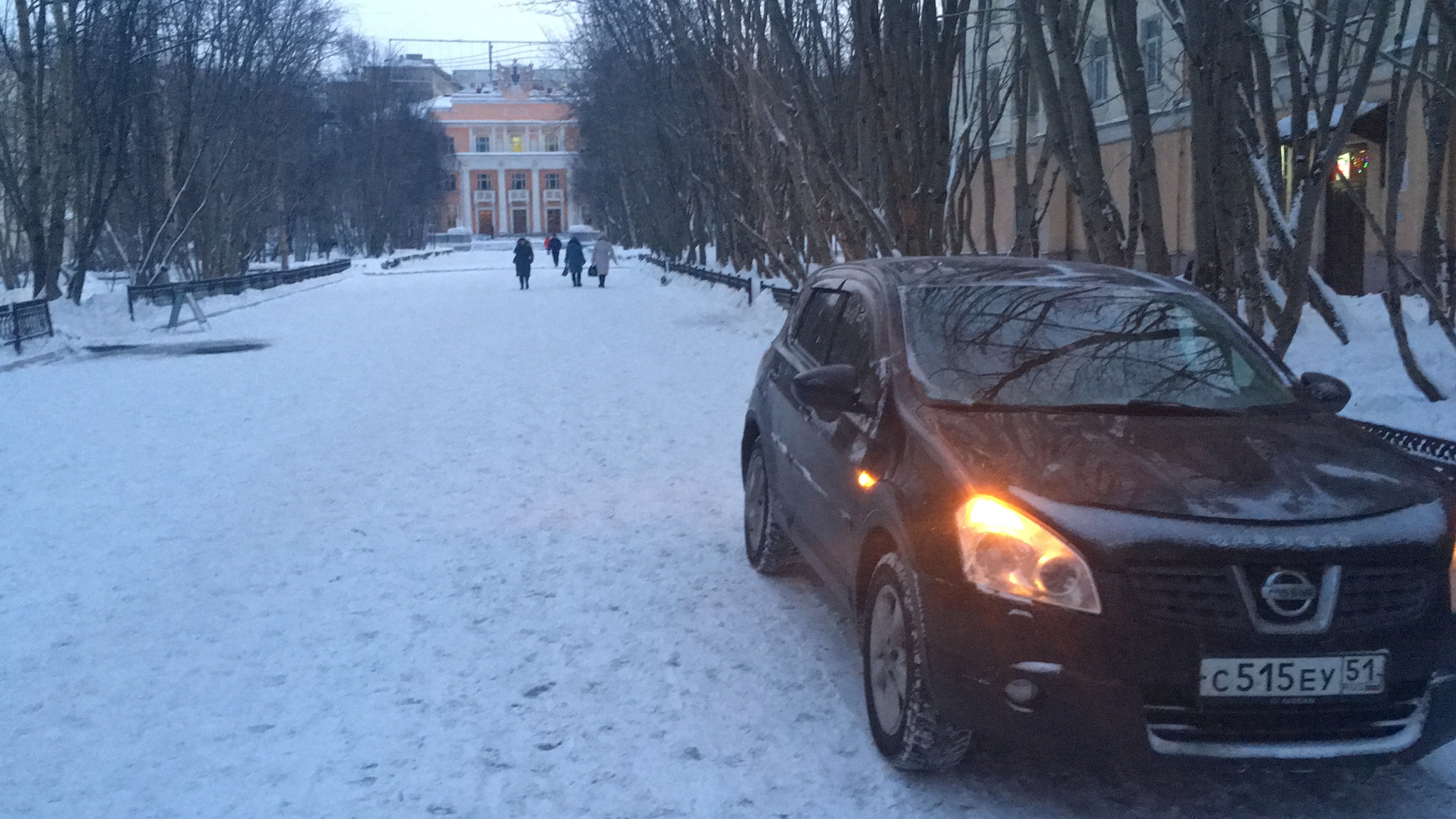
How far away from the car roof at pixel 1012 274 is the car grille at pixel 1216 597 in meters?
1.98

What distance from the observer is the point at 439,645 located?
576 centimetres

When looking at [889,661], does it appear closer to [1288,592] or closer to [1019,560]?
[1019,560]

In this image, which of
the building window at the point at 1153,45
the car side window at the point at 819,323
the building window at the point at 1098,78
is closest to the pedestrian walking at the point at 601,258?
the building window at the point at 1098,78

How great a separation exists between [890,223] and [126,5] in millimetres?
16719

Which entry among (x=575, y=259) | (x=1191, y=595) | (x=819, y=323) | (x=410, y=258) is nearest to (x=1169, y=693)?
(x=1191, y=595)

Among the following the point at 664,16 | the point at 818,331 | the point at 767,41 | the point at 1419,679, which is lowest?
the point at 1419,679

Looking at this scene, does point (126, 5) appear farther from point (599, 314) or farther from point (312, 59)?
point (312, 59)

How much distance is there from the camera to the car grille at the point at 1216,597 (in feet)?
12.2

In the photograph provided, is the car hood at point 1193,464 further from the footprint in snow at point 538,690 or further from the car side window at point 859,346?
the footprint in snow at point 538,690

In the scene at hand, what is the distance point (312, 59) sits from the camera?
39.3 meters

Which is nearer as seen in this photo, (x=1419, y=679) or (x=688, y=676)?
(x=1419, y=679)

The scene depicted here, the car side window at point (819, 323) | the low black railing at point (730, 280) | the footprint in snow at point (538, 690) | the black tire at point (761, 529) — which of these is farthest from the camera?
the low black railing at point (730, 280)

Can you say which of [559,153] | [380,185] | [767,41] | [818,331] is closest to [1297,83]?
[818,331]

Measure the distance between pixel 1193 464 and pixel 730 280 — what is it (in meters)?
27.2
